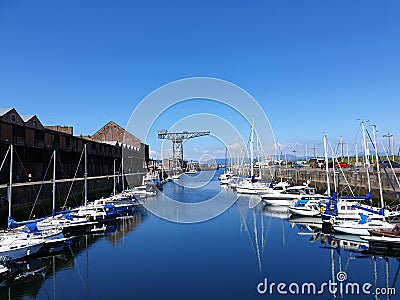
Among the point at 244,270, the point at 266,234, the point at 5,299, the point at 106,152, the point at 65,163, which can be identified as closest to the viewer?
the point at 5,299

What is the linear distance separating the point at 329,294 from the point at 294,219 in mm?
14590

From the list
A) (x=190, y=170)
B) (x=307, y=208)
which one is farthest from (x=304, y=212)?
(x=190, y=170)

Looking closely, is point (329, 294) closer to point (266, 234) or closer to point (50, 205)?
point (266, 234)

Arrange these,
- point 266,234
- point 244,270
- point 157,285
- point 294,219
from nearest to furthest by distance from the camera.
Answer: point 157,285, point 244,270, point 266,234, point 294,219

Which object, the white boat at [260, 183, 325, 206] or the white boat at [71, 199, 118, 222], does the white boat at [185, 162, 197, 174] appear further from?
the white boat at [71, 199, 118, 222]

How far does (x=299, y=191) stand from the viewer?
34438mm

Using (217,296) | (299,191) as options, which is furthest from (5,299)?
(299,191)

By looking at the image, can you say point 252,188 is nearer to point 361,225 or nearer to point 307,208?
point 307,208

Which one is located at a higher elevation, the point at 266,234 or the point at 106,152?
the point at 106,152

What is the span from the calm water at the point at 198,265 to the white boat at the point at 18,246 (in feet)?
1.84

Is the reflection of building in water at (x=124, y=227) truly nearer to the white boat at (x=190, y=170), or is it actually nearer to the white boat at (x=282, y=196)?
the white boat at (x=282, y=196)

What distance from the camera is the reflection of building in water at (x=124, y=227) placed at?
777 inches
